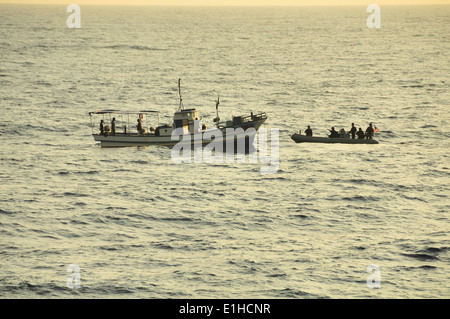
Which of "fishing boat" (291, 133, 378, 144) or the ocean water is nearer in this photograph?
the ocean water

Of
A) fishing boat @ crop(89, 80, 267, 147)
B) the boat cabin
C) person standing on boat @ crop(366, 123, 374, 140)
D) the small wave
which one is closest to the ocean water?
the small wave

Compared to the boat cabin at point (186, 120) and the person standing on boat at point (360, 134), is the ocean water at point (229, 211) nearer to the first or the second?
the person standing on boat at point (360, 134)

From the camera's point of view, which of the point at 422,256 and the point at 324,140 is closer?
the point at 422,256

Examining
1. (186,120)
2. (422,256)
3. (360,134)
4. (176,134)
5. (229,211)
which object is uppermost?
(186,120)

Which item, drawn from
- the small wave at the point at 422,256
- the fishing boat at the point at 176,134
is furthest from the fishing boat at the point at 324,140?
the small wave at the point at 422,256

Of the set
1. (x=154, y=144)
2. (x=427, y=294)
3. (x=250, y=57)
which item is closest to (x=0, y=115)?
(x=154, y=144)

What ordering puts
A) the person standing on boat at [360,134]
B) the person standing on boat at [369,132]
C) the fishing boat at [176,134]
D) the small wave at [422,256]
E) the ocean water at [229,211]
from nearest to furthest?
the ocean water at [229,211] → the small wave at [422,256] → the fishing boat at [176,134] → the person standing on boat at [360,134] → the person standing on boat at [369,132]

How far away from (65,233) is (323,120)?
2046 inches

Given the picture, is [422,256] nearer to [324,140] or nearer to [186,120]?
[324,140]

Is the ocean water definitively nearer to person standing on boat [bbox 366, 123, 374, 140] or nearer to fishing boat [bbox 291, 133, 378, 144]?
fishing boat [bbox 291, 133, 378, 144]

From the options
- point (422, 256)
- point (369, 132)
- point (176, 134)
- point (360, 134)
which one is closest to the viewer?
point (422, 256)

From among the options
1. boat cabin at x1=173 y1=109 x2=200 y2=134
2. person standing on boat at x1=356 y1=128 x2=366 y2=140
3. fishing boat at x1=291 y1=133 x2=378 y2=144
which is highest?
boat cabin at x1=173 y1=109 x2=200 y2=134

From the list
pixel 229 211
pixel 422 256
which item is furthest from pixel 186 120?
pixel 422 256

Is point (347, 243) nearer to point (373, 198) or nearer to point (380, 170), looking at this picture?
point (373, 198)
